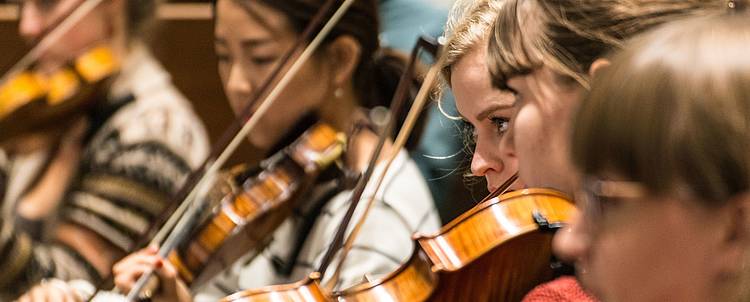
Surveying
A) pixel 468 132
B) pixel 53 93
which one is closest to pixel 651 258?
pixel 468 132

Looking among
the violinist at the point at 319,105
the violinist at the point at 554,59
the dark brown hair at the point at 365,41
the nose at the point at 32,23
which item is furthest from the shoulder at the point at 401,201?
the nose at the point at 32,23

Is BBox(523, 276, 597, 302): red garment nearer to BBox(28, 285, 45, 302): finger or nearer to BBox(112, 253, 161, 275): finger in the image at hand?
BBox(112, 253, 161, 275): finger

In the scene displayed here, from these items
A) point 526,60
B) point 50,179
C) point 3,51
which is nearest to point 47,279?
point 50,179

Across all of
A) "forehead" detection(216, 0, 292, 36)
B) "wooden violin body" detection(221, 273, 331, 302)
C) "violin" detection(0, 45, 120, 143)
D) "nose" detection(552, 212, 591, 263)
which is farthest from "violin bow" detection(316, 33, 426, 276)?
"nose" detection(552, 212, 591, 263)

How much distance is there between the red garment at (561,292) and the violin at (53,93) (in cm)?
104

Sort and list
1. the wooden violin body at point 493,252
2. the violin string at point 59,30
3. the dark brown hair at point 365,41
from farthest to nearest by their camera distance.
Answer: the violin string at point 59,30 → the dark brown hair at point 365,41 → the wooden violin body at point 493,252

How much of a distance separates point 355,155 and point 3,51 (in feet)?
4.41

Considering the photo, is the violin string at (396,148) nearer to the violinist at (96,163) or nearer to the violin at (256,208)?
the violin at (256,208)

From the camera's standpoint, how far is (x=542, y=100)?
3.71 feet

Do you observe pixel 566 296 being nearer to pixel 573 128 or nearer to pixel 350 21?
pixel 573 128

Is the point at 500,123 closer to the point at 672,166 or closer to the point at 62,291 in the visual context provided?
the point at 672,166

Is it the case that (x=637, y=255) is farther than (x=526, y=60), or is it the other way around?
(x=526, y=60)

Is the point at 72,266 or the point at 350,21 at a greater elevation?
the point at 350,21

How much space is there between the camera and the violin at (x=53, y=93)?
1.88m
